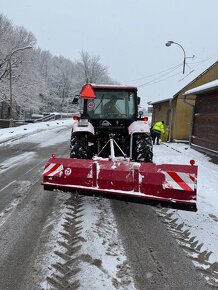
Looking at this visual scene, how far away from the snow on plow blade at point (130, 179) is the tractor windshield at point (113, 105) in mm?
2328

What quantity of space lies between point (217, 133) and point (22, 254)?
9.93 m

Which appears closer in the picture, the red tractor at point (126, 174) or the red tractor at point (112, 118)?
the red tractor at point (126, 174)

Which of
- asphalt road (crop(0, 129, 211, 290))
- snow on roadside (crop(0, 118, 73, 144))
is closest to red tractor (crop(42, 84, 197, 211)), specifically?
asphalt road (crop(0, 129, 211, 290))

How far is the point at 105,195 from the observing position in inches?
181

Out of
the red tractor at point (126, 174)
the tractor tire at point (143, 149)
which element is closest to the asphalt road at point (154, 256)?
the red tractor at point (126, 174)

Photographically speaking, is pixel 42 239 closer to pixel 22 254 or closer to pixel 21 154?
pixel 22 254

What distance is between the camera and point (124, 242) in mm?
3748

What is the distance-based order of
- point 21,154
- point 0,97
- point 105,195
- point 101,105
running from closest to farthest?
point 105,195, point 101,105, point 21,154, point 0,97

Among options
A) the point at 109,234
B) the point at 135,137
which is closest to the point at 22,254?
the point at 109,234

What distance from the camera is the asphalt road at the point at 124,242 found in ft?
9.73

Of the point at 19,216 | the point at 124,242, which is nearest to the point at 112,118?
the point at 19,216

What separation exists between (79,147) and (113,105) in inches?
60.9

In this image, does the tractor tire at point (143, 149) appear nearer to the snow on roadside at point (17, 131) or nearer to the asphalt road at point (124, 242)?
the asphalt road at point (124, 242)

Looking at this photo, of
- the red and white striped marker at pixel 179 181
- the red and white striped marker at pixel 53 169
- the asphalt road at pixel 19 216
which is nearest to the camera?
the asphalt road at pixel 19 216
